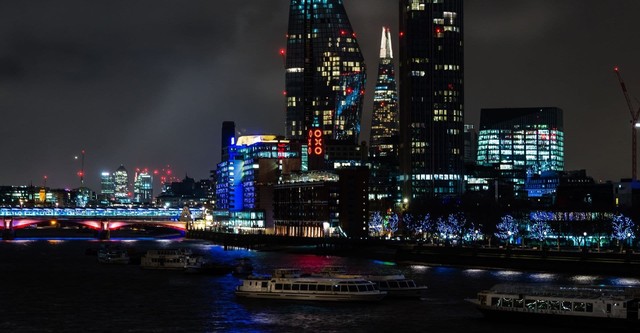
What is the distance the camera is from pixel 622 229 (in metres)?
175

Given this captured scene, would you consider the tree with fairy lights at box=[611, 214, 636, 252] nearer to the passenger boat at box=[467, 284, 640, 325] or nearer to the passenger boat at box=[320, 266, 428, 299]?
the passenger boat at box=[320, 266, 428, 299]

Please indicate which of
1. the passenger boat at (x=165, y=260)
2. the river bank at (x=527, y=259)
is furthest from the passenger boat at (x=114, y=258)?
the river bank at (x=527, y=259)

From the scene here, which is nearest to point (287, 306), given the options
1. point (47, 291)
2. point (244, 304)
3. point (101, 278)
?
point (244, 304)

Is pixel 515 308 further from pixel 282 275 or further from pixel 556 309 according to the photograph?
pixel 282 275

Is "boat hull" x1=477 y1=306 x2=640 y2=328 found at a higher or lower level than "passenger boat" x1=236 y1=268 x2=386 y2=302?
lower

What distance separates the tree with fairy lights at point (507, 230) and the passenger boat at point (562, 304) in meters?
102

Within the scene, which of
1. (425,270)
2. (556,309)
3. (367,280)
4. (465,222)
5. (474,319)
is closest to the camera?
(556,309)

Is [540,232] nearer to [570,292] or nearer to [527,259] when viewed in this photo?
[527,259]

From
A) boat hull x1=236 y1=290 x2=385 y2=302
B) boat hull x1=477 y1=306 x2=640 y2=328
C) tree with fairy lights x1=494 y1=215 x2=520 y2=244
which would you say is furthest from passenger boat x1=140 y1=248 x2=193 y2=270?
boat hull x1=477 y1=306 x2=640 y2=328

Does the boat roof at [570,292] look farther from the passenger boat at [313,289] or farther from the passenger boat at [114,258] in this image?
the passenger boat at [114,258]

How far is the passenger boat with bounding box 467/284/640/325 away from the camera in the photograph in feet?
235

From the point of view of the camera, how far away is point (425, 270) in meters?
132

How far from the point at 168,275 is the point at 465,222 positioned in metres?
84.0

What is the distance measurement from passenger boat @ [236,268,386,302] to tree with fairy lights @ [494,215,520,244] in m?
92.2
